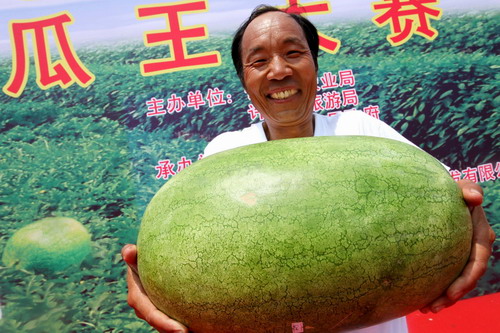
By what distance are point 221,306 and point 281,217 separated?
1.07 ft

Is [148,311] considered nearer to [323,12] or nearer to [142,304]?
[142,304]

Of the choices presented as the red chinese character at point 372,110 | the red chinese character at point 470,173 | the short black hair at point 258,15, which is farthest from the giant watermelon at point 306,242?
the red chinese character at point 470,173

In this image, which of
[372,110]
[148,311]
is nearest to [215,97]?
[372,110]

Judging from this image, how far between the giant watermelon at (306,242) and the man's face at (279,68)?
0.62 m

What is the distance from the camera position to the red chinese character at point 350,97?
3871 millimetres

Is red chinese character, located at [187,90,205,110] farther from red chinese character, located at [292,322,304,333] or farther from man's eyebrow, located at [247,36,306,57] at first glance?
red chinese character, located at [292,322,304,333]

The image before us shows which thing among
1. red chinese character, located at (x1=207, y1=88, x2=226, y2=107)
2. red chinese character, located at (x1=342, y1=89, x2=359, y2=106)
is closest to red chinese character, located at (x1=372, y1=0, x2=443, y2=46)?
red chinese character, located at (x1=342, y1=89, x2=359, y2=106)

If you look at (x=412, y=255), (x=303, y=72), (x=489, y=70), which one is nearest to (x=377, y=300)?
(x=412, y=255)

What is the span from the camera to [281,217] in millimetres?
1295

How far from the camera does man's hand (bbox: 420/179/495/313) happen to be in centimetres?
145

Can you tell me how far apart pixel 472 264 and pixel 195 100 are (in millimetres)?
2770

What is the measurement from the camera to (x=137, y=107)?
3.77m

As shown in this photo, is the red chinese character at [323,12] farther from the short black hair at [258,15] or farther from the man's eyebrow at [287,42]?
the man's eyebrow at [287,42]

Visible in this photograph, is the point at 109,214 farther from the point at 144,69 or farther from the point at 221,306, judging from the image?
the point at 221,306
